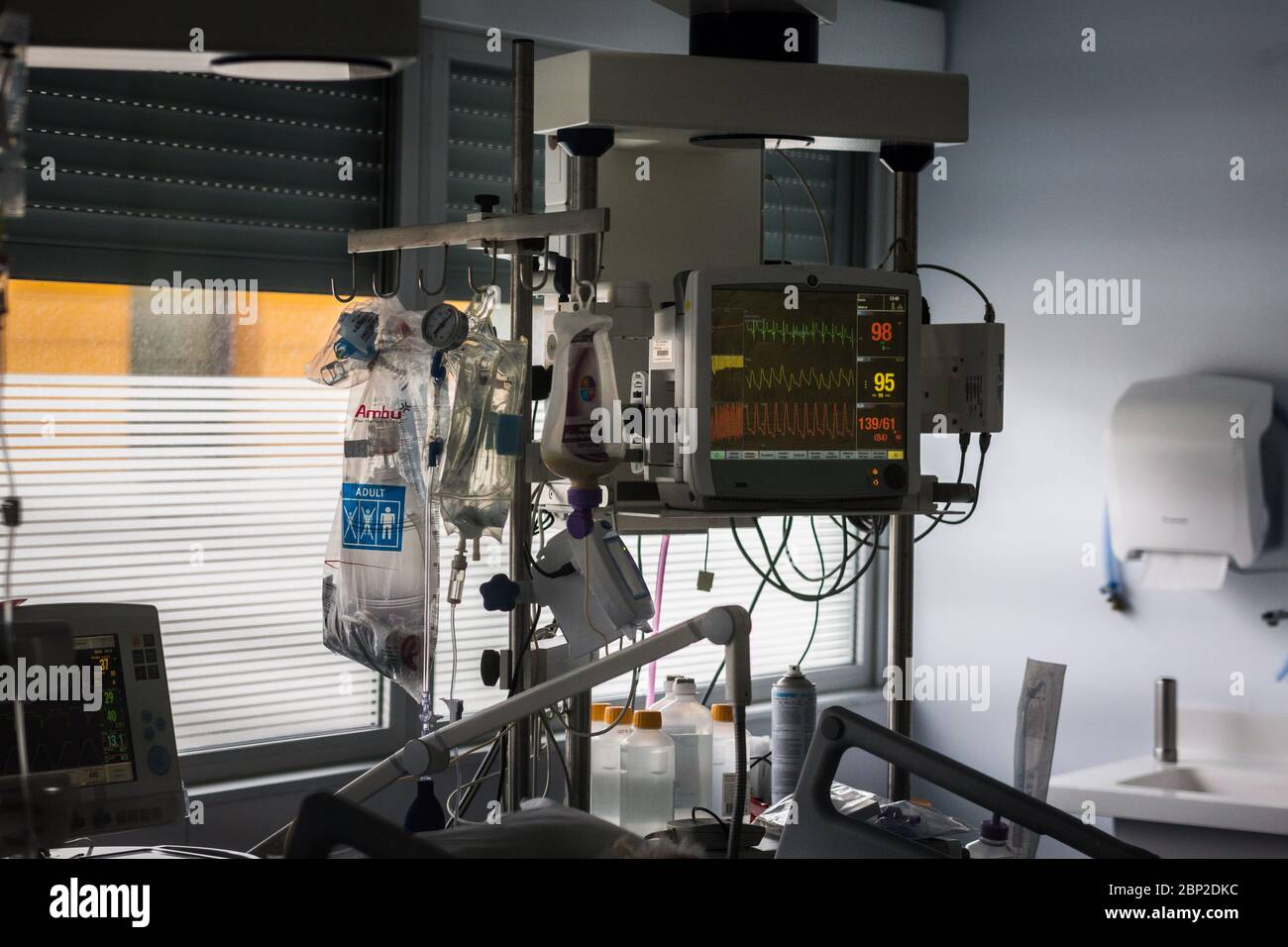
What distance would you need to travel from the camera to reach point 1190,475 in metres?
3.16

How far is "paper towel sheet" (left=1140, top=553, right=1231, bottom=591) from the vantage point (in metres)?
3.19

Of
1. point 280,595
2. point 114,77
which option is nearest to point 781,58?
point 114,77

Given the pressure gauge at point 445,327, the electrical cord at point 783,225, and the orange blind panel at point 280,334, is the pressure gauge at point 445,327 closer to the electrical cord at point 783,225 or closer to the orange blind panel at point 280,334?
the electrical cord at point 783,225

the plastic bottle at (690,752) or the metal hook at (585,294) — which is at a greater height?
the metal hook at (585,294)

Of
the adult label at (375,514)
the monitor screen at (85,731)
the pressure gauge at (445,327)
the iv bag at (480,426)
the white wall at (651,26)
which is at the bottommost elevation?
the monitor screen at (85,731)

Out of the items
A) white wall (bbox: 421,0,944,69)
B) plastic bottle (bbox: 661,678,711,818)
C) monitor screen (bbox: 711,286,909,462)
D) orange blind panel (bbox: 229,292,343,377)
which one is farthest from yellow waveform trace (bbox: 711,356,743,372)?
white wall (bbox: 421,0,944,69)

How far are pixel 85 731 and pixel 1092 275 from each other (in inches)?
111

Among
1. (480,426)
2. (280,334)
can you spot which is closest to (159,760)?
(480,426)

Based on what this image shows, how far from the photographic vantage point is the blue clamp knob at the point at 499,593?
188 cm

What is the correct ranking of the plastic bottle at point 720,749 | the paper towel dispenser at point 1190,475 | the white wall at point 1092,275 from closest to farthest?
the plastic bottle at point 720,749 → the paper towel dispenser at point 1190,475 → the white wall at point 1092,275

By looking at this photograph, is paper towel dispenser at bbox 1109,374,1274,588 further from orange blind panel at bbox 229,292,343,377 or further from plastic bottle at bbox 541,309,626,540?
orange blind panel at bbox 229,292,343,377

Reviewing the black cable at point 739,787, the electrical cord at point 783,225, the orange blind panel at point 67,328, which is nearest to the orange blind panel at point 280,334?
the orange blind panel at point 67,328

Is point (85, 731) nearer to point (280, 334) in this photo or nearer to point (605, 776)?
point (605, 776)

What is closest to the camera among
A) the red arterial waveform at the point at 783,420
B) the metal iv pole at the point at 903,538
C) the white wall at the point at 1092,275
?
the red arterial waveform at the point at 783,420
